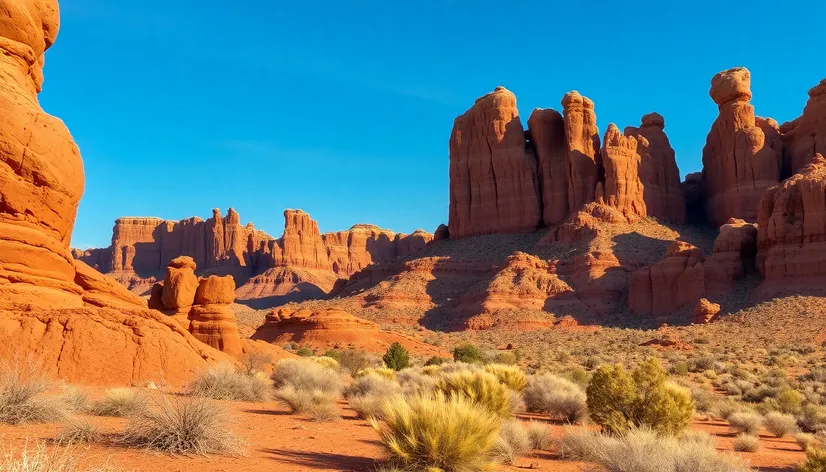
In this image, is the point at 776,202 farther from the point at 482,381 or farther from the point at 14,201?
the point at 14,201

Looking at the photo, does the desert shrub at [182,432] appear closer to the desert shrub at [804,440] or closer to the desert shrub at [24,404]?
the desert shrub at [24,404]

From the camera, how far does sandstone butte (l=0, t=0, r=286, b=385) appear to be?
14078 millimetres

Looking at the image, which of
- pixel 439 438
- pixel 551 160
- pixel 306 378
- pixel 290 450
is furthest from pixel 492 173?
pixel 439 438

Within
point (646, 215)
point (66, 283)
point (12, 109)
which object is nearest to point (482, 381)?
point (66, 283)

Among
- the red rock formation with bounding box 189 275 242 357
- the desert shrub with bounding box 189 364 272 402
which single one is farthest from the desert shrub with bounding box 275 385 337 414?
the red rock formation with bounding box 189 275 242 357

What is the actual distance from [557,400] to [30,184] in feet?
44.6

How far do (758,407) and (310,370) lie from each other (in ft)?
40.8

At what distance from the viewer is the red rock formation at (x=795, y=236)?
51.6m

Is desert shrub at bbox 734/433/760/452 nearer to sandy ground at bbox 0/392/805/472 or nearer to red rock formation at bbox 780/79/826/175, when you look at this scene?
sandy ground at bbox 0/392/805/472

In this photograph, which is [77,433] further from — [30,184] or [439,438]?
[30,184]

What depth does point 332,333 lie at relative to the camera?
45125 millimetres

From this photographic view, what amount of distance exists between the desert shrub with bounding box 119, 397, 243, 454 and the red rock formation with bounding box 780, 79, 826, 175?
243 ft

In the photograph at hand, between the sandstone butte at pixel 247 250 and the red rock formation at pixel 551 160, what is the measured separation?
44616 millimetres

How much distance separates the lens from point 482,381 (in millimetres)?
12297
